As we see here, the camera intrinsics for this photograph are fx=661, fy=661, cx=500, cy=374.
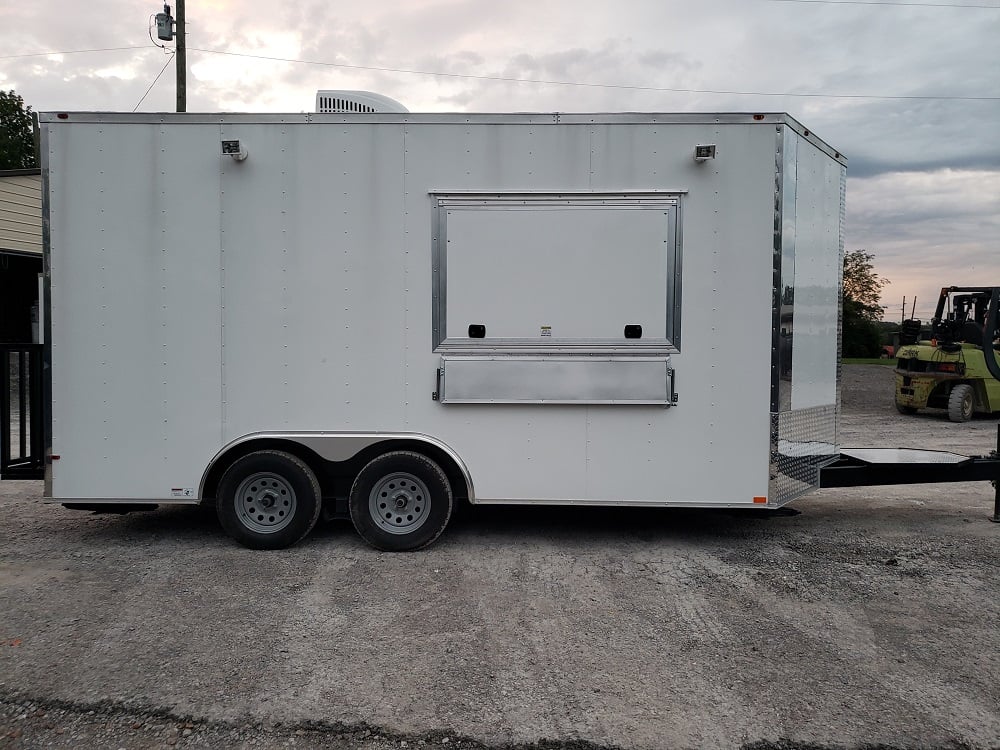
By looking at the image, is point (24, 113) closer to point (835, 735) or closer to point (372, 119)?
point (372, 119)

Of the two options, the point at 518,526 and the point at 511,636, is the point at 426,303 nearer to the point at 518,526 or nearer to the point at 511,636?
the point at 518,526

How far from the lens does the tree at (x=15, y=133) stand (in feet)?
116

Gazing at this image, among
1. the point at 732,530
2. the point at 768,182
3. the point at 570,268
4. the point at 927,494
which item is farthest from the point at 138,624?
the point at 927,494

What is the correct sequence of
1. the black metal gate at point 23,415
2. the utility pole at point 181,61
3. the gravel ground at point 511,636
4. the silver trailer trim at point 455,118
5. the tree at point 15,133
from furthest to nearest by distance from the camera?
the tree at point 15,133
the utility pole at point 181,61
the black metal gate at point 23,415
the silver trailer trim at point 455,118
the gravel ground at point 511,636

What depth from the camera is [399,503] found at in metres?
5.07

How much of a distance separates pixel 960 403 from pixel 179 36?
16604 mm

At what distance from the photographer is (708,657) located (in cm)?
355

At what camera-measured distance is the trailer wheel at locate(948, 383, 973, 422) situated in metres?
13.0

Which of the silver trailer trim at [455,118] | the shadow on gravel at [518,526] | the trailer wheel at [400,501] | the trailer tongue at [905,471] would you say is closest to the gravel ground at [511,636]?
the shadow on gravel at [518,526]

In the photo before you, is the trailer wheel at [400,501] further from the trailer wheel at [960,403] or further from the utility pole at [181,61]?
the trailer wheel at [960,403]

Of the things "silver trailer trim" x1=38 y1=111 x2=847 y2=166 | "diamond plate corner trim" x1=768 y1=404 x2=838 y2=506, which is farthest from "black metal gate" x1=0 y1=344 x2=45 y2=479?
"diamond plate corner trim" x1=768 y1=404 x2=838 y2=506

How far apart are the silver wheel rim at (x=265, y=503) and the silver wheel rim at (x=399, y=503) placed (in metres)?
0.64

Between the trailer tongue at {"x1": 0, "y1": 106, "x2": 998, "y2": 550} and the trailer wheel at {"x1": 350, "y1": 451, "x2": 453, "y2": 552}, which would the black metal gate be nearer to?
the trailer tongue at {"x1": 0, "y1": 106, "x2": 998, "y2": 550}

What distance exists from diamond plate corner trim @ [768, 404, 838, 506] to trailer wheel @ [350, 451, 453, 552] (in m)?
2.46
